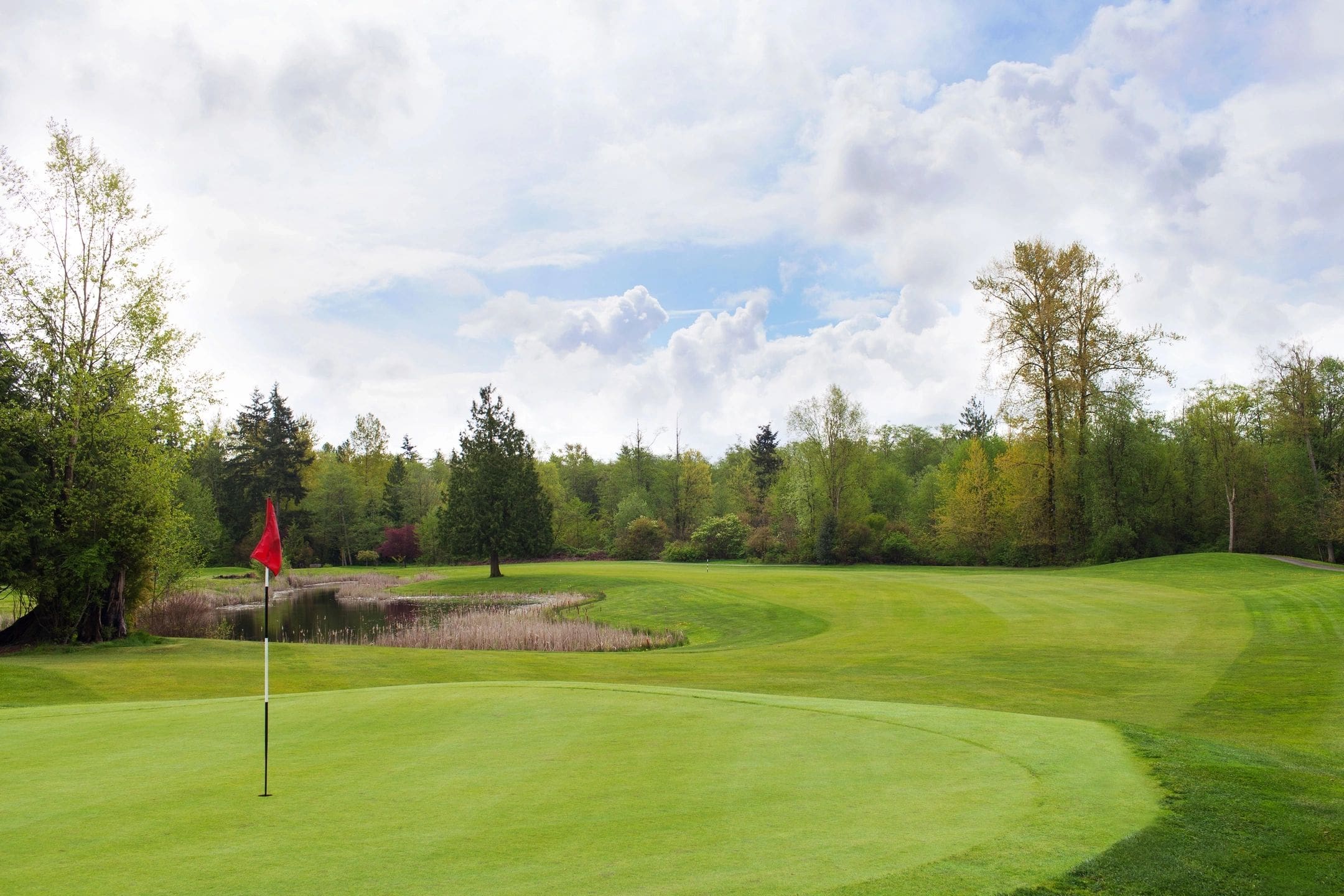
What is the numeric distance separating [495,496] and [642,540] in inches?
995

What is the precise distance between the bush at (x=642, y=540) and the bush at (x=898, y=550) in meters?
22.4

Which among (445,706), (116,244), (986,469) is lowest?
(445,706)

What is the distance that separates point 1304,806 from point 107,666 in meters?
19.0

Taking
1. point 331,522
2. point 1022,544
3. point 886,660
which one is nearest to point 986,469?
point 1022,544

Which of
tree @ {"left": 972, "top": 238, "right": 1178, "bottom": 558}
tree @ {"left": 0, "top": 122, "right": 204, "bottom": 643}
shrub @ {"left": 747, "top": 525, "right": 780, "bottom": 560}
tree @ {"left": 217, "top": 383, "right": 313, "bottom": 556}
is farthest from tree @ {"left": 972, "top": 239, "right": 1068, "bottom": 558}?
tree @ {"left": 217, "top": 383, "right": 313, "bottom": 556}

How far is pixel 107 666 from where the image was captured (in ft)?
53.7

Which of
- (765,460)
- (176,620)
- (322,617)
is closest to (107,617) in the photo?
(176,620)

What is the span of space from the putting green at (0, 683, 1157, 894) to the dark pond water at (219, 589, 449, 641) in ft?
72.1

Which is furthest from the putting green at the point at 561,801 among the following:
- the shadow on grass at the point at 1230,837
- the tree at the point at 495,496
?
the tree at the point at 495,496

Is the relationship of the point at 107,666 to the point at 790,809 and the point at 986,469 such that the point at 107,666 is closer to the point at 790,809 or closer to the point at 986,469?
the point at 790,809

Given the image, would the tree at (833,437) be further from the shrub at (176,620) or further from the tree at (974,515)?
the shrub at (176,620)

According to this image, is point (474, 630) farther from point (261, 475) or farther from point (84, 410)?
point (261, 475)

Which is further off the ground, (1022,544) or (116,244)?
(116,244)

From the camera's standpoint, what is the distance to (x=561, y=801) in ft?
17.3
